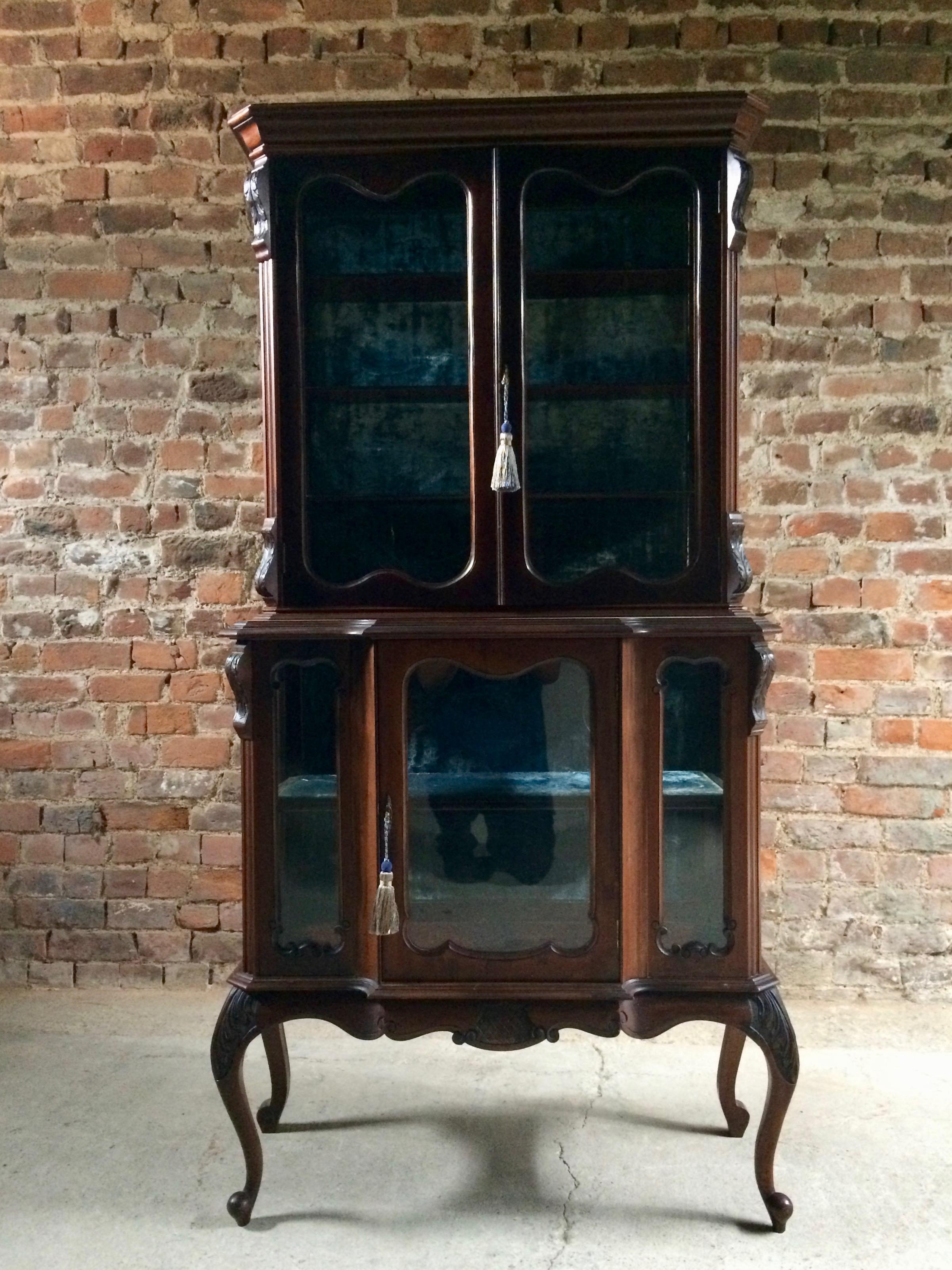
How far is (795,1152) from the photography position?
7.00 feet

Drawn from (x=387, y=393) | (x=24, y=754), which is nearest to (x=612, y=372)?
(x=387, y=393)

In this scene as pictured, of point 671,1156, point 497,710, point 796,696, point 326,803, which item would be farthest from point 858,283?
point 671,1156

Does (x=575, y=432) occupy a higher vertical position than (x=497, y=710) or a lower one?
higher

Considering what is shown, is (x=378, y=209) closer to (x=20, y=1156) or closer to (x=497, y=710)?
(x=497, y=710)

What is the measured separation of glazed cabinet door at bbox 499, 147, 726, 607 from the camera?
192cm

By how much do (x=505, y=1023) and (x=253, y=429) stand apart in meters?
1.66

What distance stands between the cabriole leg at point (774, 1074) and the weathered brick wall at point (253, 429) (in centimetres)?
90

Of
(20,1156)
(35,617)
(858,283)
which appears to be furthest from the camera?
(35,617)

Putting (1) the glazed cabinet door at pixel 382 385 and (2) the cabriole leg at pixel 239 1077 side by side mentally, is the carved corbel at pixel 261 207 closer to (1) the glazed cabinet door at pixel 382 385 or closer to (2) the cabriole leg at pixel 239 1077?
(1) the glazed cabinet door at pixel 382 385

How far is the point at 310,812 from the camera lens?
195 cm

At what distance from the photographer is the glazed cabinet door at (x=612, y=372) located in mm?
1916

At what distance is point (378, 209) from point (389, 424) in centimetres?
39

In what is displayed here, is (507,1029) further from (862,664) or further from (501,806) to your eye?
(862,664)

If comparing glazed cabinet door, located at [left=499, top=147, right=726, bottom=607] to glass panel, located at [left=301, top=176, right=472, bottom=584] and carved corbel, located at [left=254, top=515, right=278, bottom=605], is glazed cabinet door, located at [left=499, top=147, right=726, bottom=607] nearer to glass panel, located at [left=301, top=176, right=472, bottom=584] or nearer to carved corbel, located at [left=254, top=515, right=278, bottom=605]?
glass panel, located at [left=301, top=176, right=472, bottom=584]
